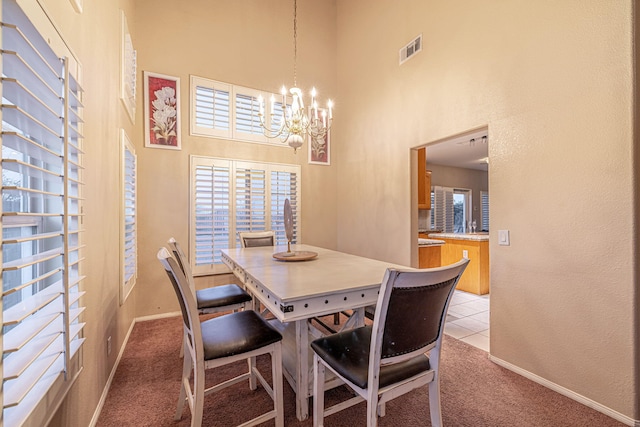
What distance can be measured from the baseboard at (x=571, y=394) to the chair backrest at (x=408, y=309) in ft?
4.87

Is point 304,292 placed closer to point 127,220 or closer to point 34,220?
point 34,220

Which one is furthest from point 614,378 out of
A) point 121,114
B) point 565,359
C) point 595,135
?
point 121,114

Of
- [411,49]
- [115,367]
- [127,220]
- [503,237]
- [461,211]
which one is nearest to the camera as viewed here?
[115,367]

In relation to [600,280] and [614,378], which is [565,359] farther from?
[600,280]

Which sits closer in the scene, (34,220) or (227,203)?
(34,220)

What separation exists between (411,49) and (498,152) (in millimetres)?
1669

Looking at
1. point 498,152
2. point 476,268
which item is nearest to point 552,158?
point 498,152

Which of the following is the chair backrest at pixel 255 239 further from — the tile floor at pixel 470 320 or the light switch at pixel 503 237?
the light switch at pixel 503 237

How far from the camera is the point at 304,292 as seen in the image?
1371mm

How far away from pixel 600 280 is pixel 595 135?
939mm

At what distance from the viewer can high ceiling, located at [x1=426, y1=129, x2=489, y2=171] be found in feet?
16.4

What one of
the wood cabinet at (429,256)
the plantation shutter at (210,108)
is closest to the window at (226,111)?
the plantation shutter at (210,108)

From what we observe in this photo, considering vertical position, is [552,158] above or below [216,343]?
above

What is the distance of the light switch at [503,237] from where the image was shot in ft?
7.45
